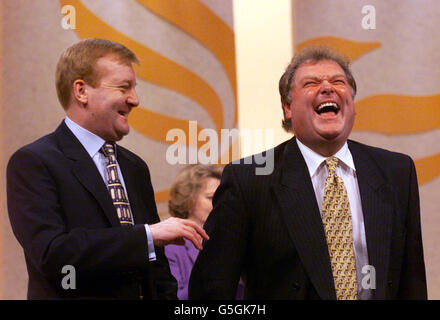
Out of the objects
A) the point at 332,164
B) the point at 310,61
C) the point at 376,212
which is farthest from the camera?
the point at 310,61

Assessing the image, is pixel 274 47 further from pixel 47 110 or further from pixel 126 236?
pixel 126 236

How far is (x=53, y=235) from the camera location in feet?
6.98

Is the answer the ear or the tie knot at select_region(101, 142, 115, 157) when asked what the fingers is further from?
the ear

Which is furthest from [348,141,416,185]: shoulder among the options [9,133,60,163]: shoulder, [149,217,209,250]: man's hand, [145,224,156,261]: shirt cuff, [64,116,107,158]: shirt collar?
[9,133,60,163]: shoulder

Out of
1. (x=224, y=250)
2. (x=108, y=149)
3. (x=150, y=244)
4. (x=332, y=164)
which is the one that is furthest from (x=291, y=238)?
(x=108, y=149)

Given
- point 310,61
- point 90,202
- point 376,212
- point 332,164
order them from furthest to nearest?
point 310,61 < point 332,164 < point 376,212 < point 90,202

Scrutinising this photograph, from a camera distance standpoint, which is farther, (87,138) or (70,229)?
(87,138)

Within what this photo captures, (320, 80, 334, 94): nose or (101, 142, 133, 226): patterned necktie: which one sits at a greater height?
(320, 80, 334, 94): nose

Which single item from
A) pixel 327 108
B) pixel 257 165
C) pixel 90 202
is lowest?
pixel 90 202

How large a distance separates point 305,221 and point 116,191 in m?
0.58

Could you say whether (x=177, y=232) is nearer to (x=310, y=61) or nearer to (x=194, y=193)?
(x=310, y=61)

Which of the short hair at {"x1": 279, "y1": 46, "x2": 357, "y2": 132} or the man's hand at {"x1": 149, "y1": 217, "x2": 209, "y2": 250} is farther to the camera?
the short hair at {"x1": 279, "y1": 46, "x2": 357, "y2": 132}

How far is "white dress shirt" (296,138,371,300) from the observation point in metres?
2.31

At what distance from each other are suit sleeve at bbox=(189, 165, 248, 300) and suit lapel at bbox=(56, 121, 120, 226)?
31 cm
